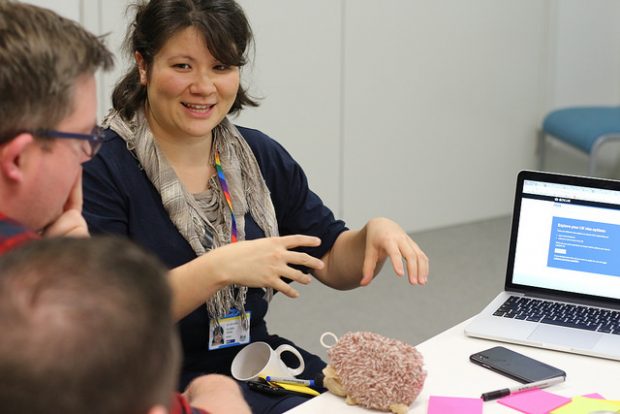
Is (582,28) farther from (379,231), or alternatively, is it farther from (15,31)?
(15,31)

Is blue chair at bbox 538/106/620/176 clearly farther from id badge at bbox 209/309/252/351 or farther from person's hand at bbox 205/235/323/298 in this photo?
person's hand at bbox 205/235/323/298

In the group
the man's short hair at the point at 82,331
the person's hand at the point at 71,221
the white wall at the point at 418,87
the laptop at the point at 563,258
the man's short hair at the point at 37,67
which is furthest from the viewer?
the white wall at the point at 418,87

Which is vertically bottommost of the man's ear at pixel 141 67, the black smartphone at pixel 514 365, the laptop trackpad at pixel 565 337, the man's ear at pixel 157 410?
the black smartphone at pixel 514 365

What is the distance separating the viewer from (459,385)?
1675mm

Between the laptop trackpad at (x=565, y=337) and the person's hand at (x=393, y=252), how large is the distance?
253mm

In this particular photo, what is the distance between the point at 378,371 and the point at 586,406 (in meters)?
0.37

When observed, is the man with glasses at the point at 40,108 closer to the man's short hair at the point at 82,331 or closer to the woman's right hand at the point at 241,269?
the man's short hair at the point at 82,331

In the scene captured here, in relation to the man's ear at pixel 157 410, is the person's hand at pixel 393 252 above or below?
below

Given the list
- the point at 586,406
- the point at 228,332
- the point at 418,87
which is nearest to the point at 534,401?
the point at 586,406

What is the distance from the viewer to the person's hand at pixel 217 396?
4.81ft

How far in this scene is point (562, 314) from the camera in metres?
1.95

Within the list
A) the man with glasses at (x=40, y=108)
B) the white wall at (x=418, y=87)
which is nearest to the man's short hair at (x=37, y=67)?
the man with glasses at (x=40, y=108)

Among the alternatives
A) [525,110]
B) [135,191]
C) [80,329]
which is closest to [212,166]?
[135,191]

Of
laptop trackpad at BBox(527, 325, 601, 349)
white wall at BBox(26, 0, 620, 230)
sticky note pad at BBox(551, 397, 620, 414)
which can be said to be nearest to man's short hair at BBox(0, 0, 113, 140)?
sticky note pad at BBox(551, 397, 620, 414)
